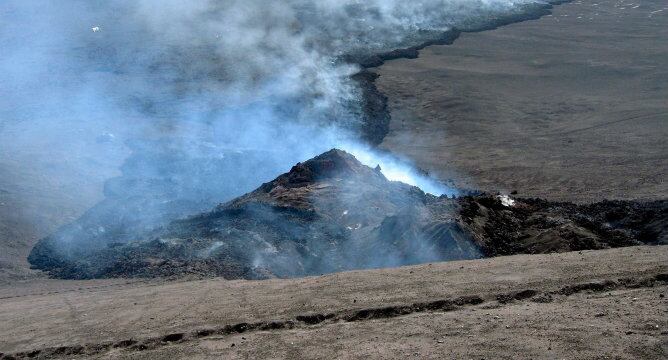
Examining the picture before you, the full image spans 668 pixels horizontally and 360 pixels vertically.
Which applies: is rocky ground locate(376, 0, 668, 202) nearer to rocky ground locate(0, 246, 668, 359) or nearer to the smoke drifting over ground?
the smoke drifting over ground

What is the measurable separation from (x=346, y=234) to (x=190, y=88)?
53.0 feet

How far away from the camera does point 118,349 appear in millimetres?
10070

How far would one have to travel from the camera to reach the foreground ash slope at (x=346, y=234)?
14.3 m

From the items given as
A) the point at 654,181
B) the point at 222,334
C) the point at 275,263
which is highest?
the point at 222,334

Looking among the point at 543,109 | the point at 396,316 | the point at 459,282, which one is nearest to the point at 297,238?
the point at 459,282

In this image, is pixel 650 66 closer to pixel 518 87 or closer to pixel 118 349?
pixel 518 87

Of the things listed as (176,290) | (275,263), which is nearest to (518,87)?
(275,263)

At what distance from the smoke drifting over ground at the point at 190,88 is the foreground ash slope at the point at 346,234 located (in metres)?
2.14

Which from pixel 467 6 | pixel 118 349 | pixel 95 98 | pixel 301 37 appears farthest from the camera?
pixel 467 6

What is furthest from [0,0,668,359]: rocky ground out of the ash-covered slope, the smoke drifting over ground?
the smoke drifting over ground

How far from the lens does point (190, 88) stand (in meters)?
30.0

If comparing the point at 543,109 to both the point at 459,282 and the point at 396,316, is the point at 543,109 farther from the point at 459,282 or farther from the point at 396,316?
the point at 396,316

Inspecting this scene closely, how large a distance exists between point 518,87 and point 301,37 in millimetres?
11251

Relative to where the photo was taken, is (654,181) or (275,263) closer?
(275,263)
